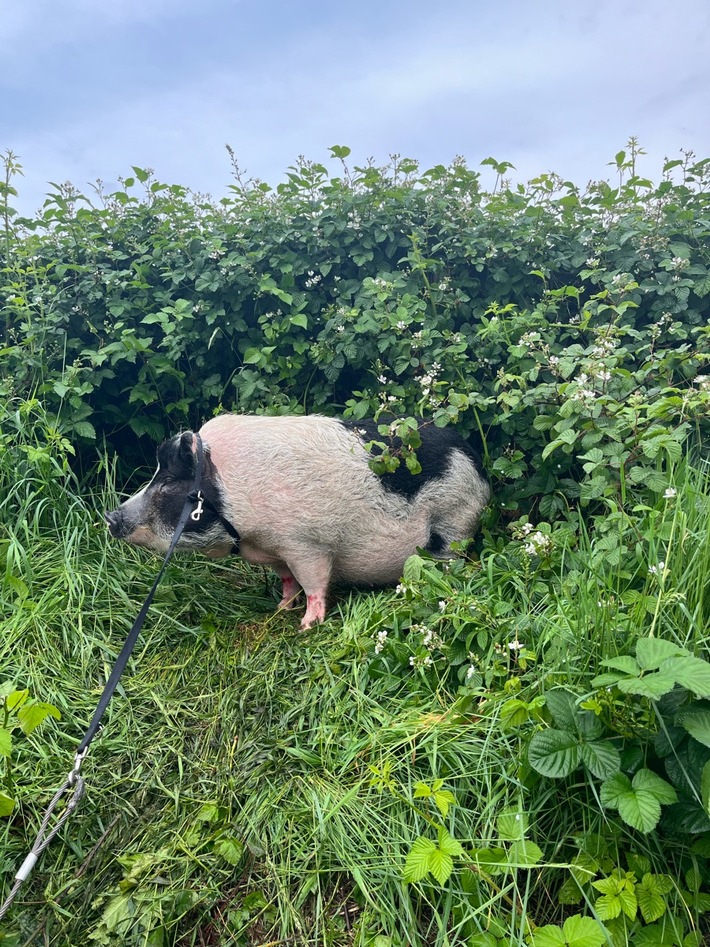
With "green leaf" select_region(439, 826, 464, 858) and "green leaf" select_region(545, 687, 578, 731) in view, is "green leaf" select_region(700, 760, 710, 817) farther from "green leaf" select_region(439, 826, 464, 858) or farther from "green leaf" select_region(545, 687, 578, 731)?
"green leaf" select_region(439, 826, 464, 858)

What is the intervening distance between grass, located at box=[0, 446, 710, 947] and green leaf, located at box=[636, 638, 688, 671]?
0.26 m

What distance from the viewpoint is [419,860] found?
64.3 inches

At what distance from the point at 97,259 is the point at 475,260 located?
8.28 feet

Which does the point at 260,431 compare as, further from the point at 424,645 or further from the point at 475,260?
the point at 475,260

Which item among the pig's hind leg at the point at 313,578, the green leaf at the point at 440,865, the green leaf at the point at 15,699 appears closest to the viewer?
the green leaf at the point at 440,865

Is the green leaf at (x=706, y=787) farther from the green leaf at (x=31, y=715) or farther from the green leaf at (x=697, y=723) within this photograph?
the green leaf at (x=31, y=715)

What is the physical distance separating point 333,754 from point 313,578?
0.87 m

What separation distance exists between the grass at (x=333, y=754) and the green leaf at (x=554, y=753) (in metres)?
0.14

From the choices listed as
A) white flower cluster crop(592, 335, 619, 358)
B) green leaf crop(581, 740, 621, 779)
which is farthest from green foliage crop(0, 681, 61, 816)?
white flower cluster crop(592, 335, 619, 358)

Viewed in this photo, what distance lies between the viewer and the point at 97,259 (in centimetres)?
429

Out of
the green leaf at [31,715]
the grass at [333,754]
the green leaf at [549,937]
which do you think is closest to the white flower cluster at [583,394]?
the grass at [333,754]

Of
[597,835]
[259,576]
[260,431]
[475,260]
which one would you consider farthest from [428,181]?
[597,835]

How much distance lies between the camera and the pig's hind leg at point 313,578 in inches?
114

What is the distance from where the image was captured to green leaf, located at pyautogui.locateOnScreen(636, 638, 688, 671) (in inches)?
61.7
